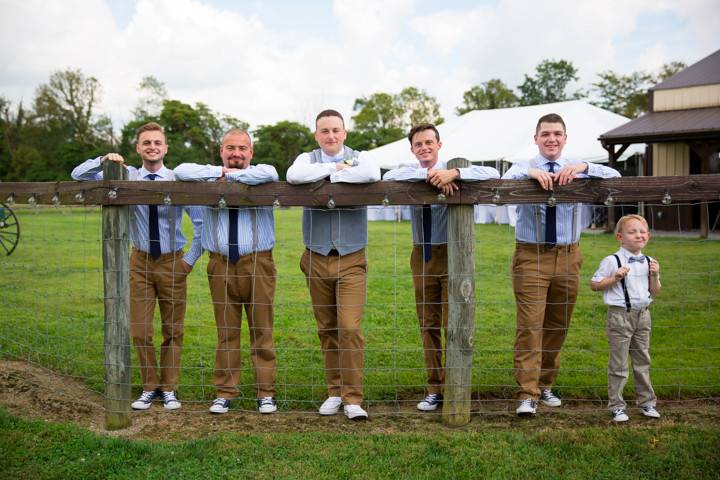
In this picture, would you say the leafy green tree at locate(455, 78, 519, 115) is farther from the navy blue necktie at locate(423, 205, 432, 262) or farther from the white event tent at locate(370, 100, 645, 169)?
the navy blue necktie at locate(423, 205, 432, 262)

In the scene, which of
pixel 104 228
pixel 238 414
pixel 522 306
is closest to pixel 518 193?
pixel 522 306

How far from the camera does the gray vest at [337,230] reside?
4.56 m

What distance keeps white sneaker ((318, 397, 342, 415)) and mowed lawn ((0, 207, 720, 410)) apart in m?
0.26

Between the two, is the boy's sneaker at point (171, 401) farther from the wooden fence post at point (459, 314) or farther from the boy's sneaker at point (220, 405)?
the wooden fence post at point (459, 314)

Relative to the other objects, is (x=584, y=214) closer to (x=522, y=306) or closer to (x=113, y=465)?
(x=522, y=306)

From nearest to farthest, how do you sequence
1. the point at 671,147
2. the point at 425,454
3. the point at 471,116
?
the point at 425,454 < the point at 671,147 < the point at 471,116

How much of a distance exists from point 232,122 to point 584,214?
67129 mm

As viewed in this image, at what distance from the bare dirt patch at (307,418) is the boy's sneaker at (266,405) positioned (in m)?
0.05

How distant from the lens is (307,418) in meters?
4.63

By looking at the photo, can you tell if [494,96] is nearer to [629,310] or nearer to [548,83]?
[548,83]

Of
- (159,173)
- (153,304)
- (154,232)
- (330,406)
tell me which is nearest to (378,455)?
(330,406)

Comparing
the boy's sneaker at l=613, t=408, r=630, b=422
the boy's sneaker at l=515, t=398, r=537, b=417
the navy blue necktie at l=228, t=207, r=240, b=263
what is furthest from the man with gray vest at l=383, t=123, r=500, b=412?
the navy blue necktie at l=228, t=207, r=240, b=263

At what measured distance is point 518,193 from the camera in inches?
171

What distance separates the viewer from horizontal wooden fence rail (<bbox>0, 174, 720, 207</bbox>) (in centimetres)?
433
